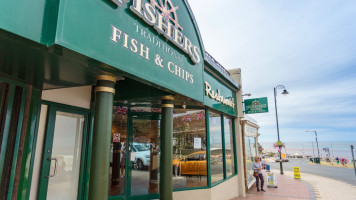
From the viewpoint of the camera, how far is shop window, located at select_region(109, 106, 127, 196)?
638 cm

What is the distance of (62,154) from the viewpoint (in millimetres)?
4473

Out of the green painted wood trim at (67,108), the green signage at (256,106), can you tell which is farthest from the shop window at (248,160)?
the green painted wood trim at (67,108)

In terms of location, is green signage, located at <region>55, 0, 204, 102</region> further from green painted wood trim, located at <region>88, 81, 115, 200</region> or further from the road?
the road

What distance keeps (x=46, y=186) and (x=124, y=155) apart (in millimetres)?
2564

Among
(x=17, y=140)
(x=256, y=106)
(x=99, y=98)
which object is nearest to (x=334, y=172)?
(x=256, y=106)

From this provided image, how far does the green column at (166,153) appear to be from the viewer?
193 inches

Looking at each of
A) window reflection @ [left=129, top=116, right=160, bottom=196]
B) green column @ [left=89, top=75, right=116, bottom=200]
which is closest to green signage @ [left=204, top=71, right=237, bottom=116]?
window reflection @ [left=129, top=116, right=160, bottom=196]

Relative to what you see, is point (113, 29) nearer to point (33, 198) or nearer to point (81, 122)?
point (81, 122)

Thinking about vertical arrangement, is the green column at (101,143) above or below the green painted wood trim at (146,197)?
above

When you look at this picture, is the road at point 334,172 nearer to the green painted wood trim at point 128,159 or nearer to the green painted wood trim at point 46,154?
the green painted wood trim at point 128,159

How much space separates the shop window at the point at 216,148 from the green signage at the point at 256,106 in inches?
104

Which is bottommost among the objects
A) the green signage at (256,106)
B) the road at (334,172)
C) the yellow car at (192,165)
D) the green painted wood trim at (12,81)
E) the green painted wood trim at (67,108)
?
the road at (334,172)

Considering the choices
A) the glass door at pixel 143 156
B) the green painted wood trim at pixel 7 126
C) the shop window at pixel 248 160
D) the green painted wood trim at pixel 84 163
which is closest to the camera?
the green painted wood trim at pixel 7 126

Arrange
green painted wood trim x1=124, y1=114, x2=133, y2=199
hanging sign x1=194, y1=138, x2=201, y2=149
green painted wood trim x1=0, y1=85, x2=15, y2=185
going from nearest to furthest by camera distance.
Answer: green painted wood trim x1=0, y1=85, x2=15, y2=185 → green painted wood trim x1=124, y1=114, x2=133, y2=199 → hanging sign x1=194, y1=138, x2=201, y2=149
